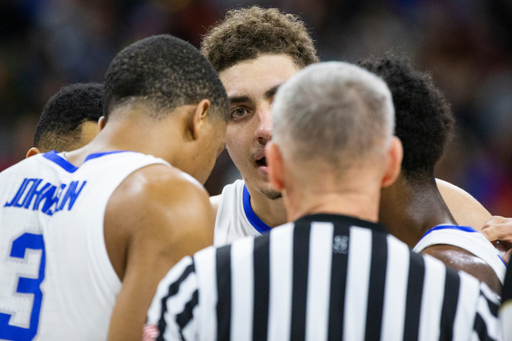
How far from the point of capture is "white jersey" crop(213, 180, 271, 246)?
307 cm

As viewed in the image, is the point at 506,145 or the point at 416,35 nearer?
the point at 506,145

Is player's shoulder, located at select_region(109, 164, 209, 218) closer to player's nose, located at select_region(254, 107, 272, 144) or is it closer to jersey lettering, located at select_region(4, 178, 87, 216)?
jersey lettering, located at select_region(4, 178, 87, 216)

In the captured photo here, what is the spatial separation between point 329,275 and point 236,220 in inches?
77.1

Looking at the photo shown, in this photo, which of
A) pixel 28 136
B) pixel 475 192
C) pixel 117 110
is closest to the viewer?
pixel 117 110

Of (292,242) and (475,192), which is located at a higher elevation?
(475,192)

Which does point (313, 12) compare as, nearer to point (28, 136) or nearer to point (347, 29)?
point (347, 29)

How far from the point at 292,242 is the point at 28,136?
550 centimetres

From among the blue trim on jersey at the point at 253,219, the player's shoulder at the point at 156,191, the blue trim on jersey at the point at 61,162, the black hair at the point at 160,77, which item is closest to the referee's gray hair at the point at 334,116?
the player's shoulder at the point at 156,191

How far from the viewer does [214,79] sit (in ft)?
6.84

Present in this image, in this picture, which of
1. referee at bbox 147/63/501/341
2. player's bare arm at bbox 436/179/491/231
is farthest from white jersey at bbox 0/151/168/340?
player's bare arm at bbox 436/179/491/231

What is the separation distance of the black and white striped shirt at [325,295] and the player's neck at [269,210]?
182 centimetres

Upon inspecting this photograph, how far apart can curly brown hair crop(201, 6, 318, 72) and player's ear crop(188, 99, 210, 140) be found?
124 centimetres

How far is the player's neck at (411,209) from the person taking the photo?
1.95 m

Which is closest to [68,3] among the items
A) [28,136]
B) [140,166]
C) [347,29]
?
[28,136]
